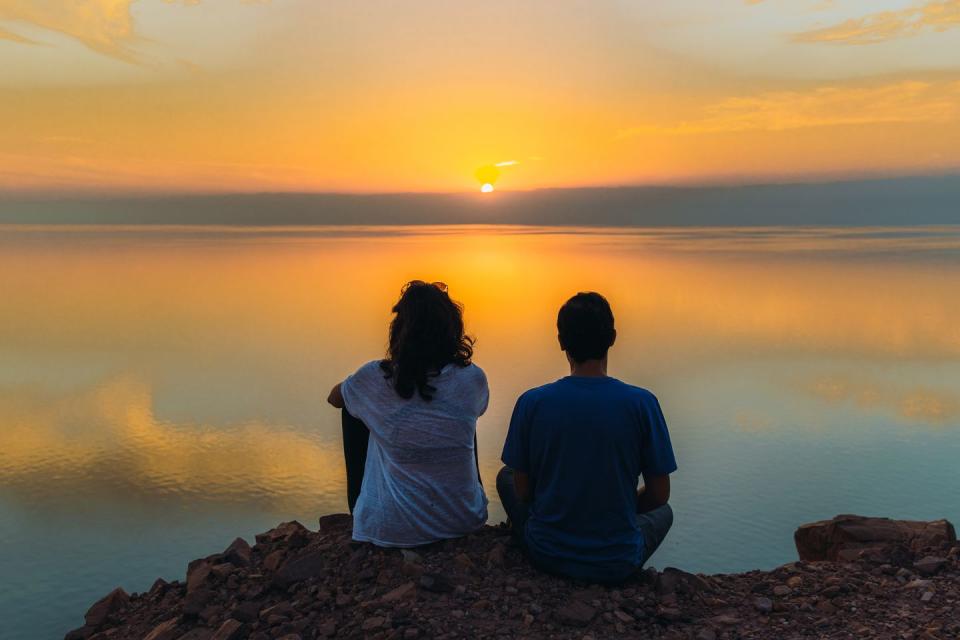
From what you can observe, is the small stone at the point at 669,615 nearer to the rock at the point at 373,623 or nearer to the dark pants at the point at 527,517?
the dark pants at the point at 527,517

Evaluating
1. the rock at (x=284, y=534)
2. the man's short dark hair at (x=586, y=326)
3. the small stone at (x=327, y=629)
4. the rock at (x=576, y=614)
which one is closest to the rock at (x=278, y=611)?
the small stone at (x=327, y=629)

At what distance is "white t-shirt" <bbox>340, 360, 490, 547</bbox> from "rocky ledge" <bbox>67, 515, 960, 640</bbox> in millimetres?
151

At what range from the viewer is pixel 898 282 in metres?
27.5

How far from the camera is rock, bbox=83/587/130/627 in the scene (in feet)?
16.8

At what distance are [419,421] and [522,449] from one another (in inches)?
23.9

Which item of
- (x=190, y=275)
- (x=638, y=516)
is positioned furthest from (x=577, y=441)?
(x=190, y=275)

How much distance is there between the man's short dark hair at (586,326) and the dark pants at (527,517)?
0.95m

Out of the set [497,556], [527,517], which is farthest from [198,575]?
[527,517]

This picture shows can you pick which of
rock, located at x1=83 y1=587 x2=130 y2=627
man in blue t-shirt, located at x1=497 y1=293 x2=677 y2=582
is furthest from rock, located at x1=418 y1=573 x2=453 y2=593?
rock, located at x1=83 y1=587 x2=130 y2=627

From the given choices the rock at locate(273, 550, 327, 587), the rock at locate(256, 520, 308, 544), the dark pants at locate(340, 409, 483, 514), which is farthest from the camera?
the rock at locate(256, 520, 308, 544)

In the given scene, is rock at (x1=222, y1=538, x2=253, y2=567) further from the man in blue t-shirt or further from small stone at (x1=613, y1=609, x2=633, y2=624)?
small stone at (x1=613, y1=609, x2=633, y2=624)

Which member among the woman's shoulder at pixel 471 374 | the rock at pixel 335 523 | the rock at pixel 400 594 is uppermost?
the woman's shoulder at pixel 471 374

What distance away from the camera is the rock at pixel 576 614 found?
4039 millimetres

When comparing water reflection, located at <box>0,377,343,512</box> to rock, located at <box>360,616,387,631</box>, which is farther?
water reflection, located at <box>0,377,343,512</box>
